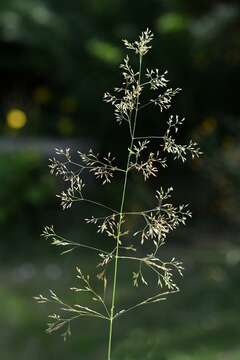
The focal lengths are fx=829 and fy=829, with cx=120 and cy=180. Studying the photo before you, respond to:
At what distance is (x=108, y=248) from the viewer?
23.7 feet

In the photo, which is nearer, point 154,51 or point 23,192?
point 23,192

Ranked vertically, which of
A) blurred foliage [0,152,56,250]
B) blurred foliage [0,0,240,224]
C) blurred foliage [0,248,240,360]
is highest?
blurred foliage [0,0,240,224]

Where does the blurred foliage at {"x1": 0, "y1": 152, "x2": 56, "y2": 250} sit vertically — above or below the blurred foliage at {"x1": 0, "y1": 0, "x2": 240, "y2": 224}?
below

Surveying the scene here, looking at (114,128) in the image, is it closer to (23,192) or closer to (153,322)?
(23,192)

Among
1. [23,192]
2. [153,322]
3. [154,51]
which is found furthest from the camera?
[154,51]

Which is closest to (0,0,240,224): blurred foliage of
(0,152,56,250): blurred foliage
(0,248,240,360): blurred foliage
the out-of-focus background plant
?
the out-of-focus background plant

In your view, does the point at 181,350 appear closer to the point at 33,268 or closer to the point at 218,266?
the point at 218,266

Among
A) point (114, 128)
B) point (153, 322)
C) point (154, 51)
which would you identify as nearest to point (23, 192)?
point (114, 128)

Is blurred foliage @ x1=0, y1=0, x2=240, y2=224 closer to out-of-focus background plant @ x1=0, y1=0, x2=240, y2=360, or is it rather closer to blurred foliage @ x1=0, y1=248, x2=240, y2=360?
out-of-focus background plant @ x1=0, y1=0, x2=240, y2=360

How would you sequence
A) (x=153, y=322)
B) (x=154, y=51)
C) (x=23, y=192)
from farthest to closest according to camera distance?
(x=154, y=51)
(x=23, y=192)
(x=153, y=322)

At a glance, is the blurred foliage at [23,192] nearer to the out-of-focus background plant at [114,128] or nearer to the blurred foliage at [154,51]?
the out-of-focus background plant at [114,128]

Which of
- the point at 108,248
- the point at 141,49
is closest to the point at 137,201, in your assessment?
the point at 108,248

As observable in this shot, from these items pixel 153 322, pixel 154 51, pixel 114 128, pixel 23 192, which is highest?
pixel 154 51

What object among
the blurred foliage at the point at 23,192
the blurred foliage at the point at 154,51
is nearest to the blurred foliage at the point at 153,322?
the blurred foliage at the point at 23,192
